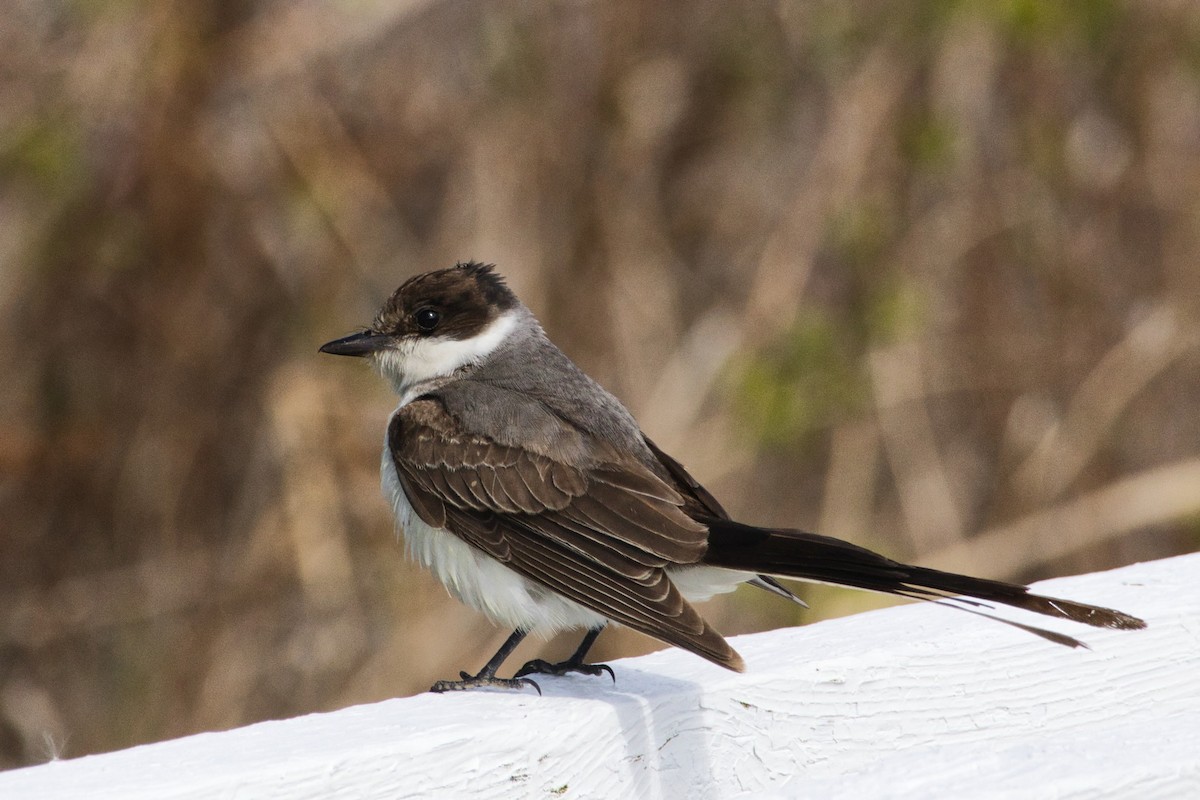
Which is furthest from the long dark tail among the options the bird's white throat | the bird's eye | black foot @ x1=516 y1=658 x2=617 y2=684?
the bird's eye

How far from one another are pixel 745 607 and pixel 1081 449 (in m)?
1.38

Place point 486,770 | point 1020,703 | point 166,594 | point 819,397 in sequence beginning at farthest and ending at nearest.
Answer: point 166,594
point 819,397
point 1020,703
point 486,770

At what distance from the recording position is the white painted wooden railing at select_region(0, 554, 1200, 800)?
1.78 m

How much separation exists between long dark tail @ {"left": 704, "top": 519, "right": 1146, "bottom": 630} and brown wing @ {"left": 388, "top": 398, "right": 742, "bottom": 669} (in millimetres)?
81

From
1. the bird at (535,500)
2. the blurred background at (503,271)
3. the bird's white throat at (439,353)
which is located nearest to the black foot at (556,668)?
the bird at (535,500)

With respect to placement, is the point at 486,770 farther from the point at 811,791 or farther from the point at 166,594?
the point at 166,594

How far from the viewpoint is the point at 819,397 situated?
16.4 ft

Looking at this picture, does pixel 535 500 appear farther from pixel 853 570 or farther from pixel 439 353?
pixel 853 570

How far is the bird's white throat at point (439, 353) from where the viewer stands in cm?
379

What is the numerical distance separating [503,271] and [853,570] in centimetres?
326

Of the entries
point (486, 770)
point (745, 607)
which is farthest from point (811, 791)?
point (745, 607)

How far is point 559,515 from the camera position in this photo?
312cm

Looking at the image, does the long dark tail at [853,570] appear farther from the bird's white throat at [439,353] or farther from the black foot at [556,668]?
the bird's white throat at [439,353]

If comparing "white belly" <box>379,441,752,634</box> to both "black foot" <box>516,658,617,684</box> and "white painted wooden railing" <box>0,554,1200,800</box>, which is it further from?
"white painted wooden railing" <box>0,554,1200,800</box>
